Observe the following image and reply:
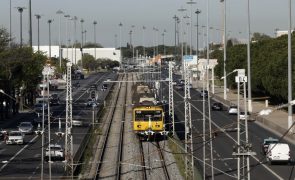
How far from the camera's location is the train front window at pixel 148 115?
6116cm

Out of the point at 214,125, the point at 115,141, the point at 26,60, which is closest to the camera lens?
the point at 115,141

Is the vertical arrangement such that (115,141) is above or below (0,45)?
below

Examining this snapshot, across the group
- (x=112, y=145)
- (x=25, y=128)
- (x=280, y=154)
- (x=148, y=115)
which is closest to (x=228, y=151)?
(x=148, y=115)

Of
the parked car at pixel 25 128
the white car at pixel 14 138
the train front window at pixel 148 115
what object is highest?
the train front window at pixel 148 115

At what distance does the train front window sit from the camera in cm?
6116

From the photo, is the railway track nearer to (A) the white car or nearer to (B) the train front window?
(B) the train front window

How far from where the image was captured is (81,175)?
45.1 metres

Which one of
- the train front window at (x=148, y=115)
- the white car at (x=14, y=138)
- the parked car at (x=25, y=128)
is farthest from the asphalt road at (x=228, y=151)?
the white car at (x=14, y=138)

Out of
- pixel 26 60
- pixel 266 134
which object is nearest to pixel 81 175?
pixel 266 134

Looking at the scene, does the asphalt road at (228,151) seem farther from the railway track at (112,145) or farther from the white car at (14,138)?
the white car at (14,138)

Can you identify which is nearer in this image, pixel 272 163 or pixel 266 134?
pixel 272 163

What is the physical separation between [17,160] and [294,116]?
114 feet

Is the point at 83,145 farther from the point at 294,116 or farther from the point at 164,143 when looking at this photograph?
the point at 294,116

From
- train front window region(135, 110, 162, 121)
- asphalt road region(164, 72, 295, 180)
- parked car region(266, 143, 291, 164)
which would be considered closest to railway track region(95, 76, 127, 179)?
train front window region(135, 110, 162, 121)
